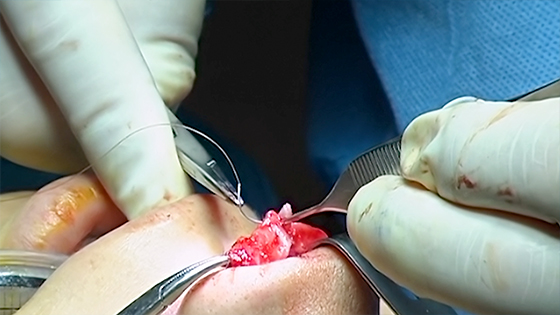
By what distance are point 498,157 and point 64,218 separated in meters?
0.43

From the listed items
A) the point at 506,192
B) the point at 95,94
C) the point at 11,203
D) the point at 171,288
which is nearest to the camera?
the point at 506,192

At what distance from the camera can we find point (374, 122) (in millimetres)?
845

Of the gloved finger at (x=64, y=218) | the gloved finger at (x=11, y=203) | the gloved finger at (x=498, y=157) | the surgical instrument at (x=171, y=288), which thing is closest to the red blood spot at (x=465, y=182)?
the gloved finger at (x=498, y=157)

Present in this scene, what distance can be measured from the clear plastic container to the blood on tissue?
0.59ft

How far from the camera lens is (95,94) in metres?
0.61

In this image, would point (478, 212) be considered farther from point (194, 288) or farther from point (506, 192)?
point (194, 288)

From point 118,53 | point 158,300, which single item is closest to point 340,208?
point 158,300

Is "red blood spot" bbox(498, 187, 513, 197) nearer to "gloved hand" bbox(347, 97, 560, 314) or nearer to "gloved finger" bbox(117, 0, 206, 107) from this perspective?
"gloved hand" bbox(347, 97, 560, 314)

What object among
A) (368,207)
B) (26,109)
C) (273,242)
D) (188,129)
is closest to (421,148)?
(368,207)

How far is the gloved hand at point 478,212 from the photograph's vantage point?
13.3 inches

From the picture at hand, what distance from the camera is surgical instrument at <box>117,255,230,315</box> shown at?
478mm

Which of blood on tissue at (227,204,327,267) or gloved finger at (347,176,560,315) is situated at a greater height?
Result: gloved finger at (347,176,560,315)

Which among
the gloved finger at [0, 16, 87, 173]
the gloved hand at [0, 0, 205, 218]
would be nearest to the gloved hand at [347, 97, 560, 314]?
the gloved hand at [0, 0, 205, 218]

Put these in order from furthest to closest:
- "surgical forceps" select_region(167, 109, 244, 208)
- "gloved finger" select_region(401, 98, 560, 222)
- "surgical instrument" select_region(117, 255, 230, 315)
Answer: "surgical forceps" select_region(167, 109, 244, 208)
"surgical instrument" select_region(117, 255, 230, 315)
"gloved finger" select_region(401, 98, 560, 222)
